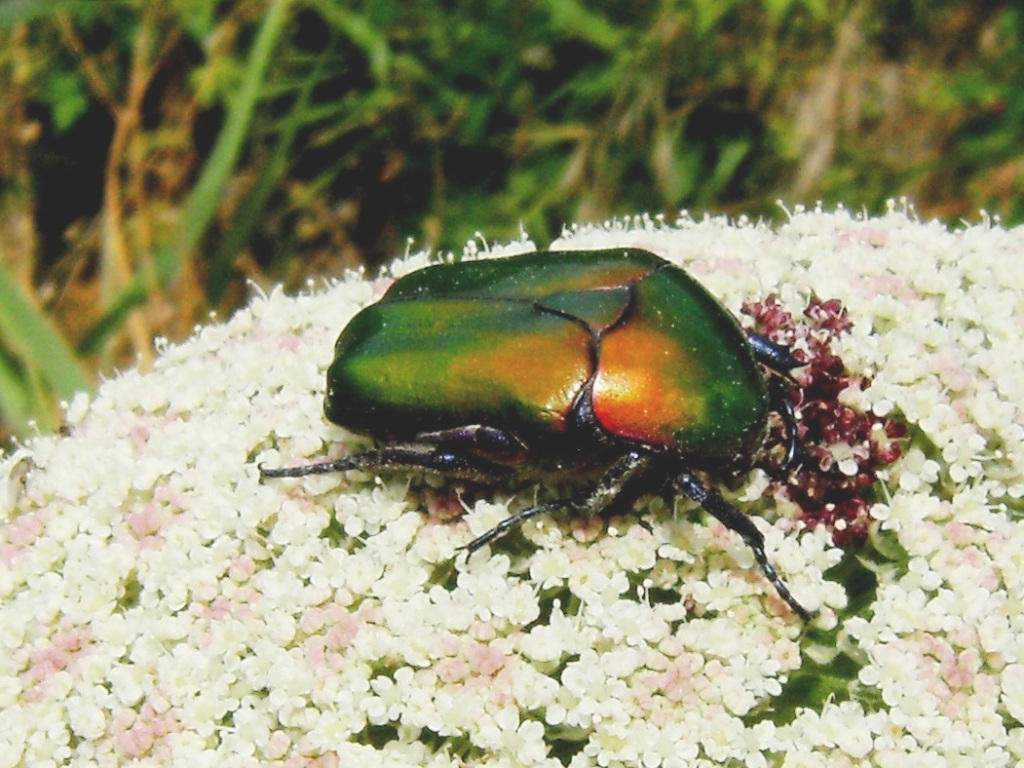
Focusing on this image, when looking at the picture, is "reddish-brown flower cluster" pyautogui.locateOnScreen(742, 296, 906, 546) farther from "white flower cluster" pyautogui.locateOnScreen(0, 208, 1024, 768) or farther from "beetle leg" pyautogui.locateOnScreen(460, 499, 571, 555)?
"beetle leg" pyautogui.locateOnScreen(460, 499, 571, 555)

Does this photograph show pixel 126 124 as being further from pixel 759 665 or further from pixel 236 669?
pixel 759 665

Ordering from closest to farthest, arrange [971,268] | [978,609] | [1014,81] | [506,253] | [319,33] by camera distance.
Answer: [978,609]
[971,268]
[506,253]
[319,33]
[1014,81]

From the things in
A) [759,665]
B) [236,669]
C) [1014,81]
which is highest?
[236,669]

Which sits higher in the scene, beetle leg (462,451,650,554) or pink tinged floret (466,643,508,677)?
beetle leg (462,451,650,554)

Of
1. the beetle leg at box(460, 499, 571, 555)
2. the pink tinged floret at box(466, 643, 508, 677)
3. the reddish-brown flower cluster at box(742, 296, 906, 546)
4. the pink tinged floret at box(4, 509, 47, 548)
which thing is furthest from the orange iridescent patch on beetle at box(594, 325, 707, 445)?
the pink tinged floret at box(4, 509, 47, 548)

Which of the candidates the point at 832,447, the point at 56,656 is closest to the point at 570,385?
Answer: the point at 832,447

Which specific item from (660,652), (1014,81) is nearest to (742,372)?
(660,652)

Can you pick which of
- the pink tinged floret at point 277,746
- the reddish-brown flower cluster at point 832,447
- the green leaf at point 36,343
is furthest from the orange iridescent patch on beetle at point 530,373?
the green leaf at point 36,343
